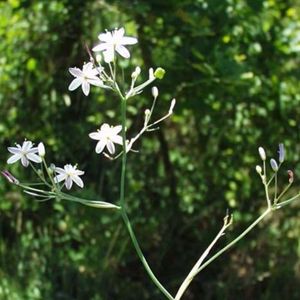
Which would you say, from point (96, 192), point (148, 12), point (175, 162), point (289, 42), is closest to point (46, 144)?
point (96, 192)

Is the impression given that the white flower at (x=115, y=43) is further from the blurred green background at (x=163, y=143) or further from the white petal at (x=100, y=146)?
the blurred green background at (x=163, y=143)

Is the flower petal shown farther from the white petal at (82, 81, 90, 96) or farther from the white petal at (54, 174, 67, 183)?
the white petal at (54, 174, 67, 183)

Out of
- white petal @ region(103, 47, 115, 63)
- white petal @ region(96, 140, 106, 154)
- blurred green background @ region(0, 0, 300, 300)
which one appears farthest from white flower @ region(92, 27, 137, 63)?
blurred green background @ region(0, 0, 300, 300)

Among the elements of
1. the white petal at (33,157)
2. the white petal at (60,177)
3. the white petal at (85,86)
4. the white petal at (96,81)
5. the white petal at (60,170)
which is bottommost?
the white petal at (60,177)

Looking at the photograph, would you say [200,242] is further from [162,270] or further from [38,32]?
[38,32]

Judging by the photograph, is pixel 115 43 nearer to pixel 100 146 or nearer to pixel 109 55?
pixel 109 55

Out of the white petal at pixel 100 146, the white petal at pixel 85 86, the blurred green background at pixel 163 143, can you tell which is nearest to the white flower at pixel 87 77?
the white petal at pixel 85 86

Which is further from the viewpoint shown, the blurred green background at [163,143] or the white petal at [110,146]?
the blurred green background at [163,143]

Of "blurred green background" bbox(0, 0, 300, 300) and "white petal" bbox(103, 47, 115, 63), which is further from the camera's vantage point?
"blurred green background" bbox(0, 0, 300, 300)

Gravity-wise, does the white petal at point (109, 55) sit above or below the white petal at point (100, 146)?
above
